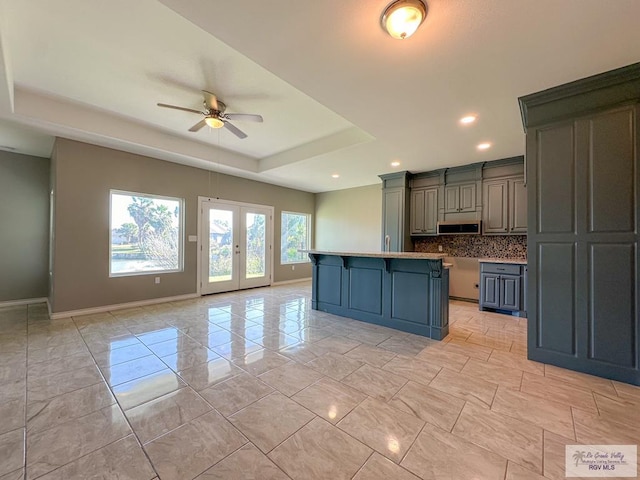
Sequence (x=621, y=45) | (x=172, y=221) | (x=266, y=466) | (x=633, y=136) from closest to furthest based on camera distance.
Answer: (x=266, y=466), (x=621, y=45), (x=633, y=136), (x=172, y=221)

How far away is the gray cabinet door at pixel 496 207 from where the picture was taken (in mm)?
4770

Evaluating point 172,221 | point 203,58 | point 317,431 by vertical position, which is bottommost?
point 317,431

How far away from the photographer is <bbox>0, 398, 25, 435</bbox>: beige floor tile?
5.62 feet

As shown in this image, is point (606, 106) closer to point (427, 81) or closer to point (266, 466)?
point (427, 81)

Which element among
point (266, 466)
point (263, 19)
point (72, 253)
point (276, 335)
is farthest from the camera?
point (72, 253)

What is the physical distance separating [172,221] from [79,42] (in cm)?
340

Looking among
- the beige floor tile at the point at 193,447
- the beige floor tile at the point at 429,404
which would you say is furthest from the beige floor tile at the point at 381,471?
the beige floor tile at the point at 193,447

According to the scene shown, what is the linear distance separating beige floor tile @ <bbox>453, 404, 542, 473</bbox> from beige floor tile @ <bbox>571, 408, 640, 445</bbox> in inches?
10.7

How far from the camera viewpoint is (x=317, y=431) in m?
1.69

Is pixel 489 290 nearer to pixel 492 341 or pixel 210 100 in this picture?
pixel 492 341

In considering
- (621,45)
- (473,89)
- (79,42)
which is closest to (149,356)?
(79,42)

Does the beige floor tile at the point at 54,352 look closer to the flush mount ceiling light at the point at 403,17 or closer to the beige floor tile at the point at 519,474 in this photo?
the beige floor tile at the point at 519,474

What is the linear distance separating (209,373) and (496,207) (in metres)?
5.31

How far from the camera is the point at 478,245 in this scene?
535 centimetres
